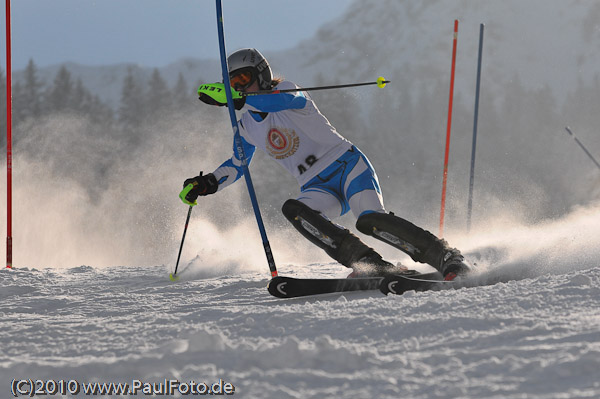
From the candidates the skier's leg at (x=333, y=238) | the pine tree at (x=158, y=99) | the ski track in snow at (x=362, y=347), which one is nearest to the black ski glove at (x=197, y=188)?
the skier's leg at (x=333, y=238)

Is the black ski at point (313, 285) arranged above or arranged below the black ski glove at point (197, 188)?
below

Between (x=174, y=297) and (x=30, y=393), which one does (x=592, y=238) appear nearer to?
(x=174, y=297)

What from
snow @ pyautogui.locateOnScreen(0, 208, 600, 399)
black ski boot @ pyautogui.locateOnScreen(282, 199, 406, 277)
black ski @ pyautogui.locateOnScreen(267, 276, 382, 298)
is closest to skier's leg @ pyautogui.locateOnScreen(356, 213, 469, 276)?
black ski boot @ pyautogui.locateOnScreen(282, 199, 406, 277)

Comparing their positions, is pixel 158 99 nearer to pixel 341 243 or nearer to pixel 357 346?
pixel 341 243

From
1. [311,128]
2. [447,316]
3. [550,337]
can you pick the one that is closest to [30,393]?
[447,316]

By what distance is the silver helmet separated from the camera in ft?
10.9

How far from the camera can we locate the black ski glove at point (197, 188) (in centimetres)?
385

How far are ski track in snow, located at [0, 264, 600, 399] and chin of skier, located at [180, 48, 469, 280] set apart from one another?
71 centimetres

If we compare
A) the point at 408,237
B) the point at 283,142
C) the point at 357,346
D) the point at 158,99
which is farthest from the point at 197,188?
the point at 158,99

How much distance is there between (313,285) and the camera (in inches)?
110

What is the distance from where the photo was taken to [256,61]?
11.0ft

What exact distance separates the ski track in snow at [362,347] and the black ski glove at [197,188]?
1484mm

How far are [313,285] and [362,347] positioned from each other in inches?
51.2

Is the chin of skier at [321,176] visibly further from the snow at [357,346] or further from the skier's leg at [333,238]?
the snow at [357,346]
